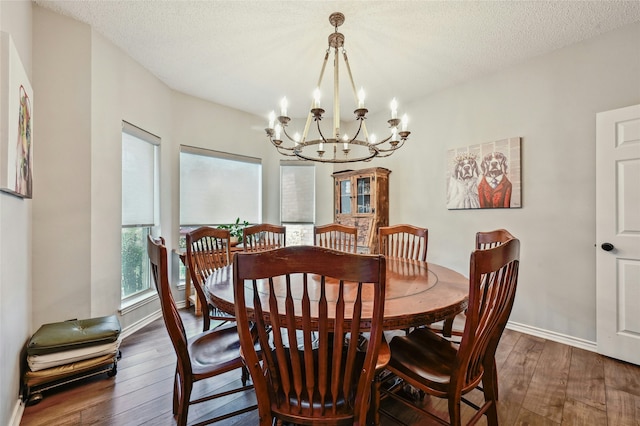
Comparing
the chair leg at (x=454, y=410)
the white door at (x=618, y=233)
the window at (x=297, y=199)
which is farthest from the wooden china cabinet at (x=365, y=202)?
the chair leg at (x=454, y=410)

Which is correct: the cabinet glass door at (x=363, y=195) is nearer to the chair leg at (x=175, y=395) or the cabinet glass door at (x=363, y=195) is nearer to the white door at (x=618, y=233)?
the white door at (x=618, y=233)

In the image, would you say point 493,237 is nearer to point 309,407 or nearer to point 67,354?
point 309,407

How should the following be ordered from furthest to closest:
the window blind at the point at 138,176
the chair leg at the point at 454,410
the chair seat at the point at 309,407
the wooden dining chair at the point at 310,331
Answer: the window blind at the point at 138,176
the chair leg at the point at 454,410
the chair seat at the point at 309,407
the wooden dining chair at the point at 310,331

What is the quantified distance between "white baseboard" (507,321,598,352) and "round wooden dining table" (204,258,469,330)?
1.61 meters

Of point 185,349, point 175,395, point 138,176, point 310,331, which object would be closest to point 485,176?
point 310,331

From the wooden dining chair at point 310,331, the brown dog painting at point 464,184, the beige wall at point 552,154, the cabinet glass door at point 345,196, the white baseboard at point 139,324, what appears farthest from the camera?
the cabinet glass door at point 345,196

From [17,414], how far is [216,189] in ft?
9.04

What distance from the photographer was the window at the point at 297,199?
4426mm

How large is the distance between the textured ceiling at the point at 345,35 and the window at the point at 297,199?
4.62 feet

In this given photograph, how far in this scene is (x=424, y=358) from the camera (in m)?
1.40

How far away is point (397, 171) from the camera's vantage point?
3.89 metres

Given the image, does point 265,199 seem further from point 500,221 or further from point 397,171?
point 500,221

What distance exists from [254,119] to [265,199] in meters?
1.20

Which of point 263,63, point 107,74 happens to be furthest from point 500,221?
point 107,74
